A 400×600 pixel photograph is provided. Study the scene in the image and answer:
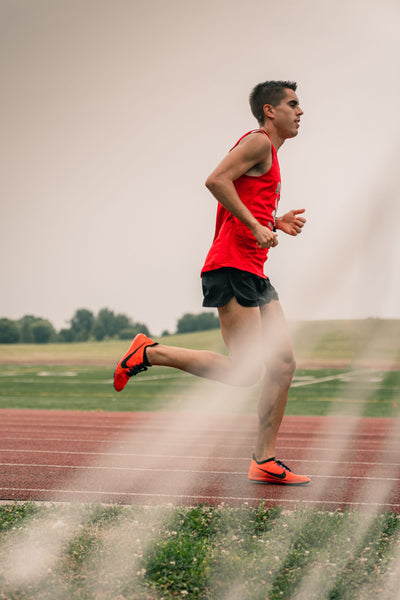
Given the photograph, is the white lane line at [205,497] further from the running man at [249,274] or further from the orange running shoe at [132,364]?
the orange running shoe at [132,364]

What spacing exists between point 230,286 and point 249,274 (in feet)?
0.41

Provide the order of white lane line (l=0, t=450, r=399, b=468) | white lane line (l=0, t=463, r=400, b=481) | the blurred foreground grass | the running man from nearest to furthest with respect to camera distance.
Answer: the blurred foreground grass
the running man
white lane line (l=0, t=463, r=400, b=481)
white lane line (l=0, t=450, r=399, b=468)

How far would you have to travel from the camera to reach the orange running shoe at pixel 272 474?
4188 mm

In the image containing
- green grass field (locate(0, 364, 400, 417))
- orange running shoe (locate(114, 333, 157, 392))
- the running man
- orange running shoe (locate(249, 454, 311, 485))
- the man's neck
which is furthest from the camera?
green grass field (locate(0, 364, 400, 417))

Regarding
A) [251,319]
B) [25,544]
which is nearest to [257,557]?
[25,544]

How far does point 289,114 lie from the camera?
13.0 feet

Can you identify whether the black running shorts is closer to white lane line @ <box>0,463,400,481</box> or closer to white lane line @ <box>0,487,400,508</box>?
white lane line @ <box>0,487,400,508</box>

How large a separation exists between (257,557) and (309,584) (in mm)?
Answer: 273

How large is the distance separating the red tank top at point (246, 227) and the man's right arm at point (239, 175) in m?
0.10

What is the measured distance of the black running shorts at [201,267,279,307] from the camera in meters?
3.71

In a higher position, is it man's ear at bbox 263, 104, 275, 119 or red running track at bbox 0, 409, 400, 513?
man's ear at bbox 263, 104, 275, 119

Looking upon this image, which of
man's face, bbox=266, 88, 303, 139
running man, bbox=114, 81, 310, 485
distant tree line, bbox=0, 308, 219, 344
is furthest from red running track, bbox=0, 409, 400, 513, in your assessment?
distant tree line, bbox=0, 308, 219, 344

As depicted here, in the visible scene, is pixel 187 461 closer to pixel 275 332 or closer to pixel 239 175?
pixel 275 332

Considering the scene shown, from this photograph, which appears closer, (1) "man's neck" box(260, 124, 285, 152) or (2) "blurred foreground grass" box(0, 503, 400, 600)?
(2) "blurred foreground grass" box(0, 503, 400, 600)
